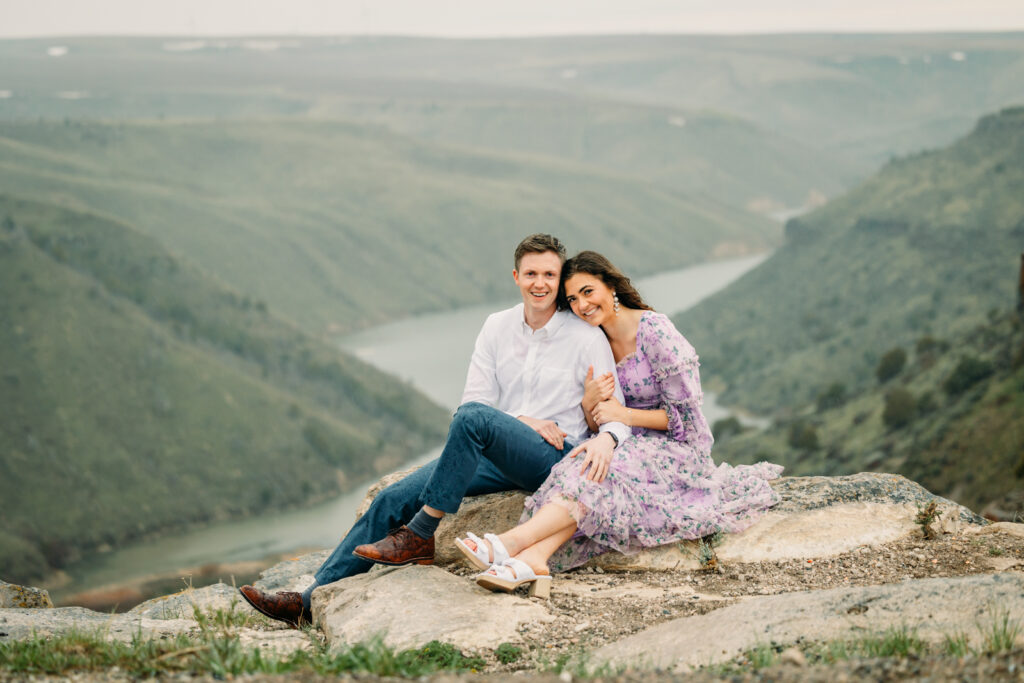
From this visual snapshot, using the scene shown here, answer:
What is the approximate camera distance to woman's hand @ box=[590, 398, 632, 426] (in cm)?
803

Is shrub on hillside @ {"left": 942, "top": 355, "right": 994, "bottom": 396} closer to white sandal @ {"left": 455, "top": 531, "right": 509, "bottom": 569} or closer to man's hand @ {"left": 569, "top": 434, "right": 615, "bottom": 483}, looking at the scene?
man's hand @ {"left": 569, "top": 434, "right": 615, "bottom": 483}

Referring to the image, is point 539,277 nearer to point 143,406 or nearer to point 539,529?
point 539,529

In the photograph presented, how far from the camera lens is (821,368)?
10056 centimetres

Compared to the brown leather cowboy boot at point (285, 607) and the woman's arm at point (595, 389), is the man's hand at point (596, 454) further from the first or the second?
the brown leather cowboy boot at point (285, 607)

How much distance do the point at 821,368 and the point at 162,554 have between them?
63366 millimetres

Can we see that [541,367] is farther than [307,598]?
No

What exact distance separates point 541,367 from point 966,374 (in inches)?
2222

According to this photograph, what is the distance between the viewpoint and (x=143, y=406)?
83938 millimetres

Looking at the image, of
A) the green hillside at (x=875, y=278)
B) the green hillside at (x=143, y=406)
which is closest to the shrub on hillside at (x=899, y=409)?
the green hillside at (x=875, y=278)

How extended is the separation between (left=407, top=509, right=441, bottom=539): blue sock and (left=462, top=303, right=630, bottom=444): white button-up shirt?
955 millimetres

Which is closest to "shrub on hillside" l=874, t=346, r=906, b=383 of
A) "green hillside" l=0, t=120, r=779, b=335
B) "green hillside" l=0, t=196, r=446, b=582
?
"green hillside" l=0, t=196, r=446, b=582

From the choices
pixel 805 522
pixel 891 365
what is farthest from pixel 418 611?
pixel 891 365

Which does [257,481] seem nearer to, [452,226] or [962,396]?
[962,396]

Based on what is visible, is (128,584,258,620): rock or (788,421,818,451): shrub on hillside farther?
(788,421,818,451): shrub on hillside
